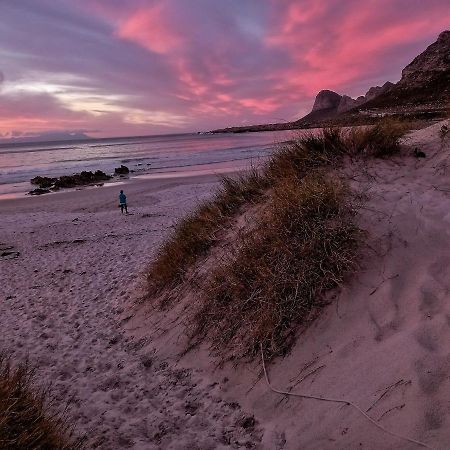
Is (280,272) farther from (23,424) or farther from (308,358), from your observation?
(23,424)

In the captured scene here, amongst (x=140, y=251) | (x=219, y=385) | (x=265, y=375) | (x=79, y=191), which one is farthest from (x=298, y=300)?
(x=79, y=191)

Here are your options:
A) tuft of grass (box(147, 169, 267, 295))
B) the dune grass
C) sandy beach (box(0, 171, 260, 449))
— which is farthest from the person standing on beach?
the dune grass

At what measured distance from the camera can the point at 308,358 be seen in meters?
3.77

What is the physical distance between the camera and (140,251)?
9891 mm

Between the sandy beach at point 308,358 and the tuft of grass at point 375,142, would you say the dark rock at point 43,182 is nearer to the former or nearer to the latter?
the sandy beach at point 308,358

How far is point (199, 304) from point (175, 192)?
53.0ft

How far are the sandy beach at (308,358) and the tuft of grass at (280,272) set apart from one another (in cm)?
20

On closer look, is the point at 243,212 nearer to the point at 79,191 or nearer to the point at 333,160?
the point at 333,160

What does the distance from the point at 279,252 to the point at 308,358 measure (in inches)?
50.5

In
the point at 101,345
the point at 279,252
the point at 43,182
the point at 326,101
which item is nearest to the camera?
the point at 279,252

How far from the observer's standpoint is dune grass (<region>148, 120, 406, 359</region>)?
4223 millimetres

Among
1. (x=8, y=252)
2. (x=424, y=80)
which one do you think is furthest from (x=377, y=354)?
(x=424, y=80)

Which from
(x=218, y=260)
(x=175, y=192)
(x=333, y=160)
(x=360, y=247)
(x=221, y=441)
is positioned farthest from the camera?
(x=175, y=192)

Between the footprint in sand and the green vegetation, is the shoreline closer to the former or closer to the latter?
the green vegetation
